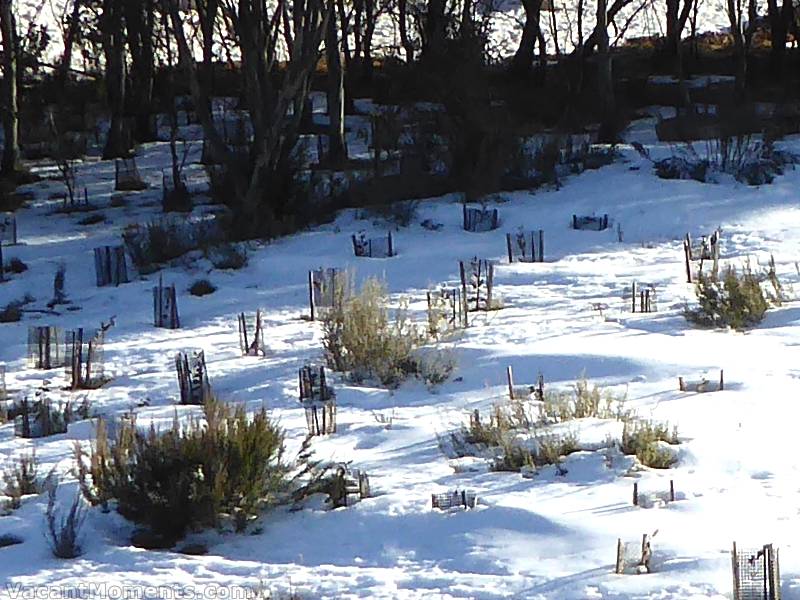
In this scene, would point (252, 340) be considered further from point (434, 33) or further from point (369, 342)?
point (434, 33)

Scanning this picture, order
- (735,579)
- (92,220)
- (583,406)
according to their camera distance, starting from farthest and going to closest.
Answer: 1. (92,220)
2. (583,406)
3. (735,579)

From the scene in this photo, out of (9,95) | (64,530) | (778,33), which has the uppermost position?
(778,33)

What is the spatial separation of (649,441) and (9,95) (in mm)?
12479

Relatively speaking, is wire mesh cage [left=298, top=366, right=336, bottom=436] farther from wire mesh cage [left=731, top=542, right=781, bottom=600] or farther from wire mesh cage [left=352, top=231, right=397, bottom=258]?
wire mesh cage [left=352, top=231, right=397, bottom=258]

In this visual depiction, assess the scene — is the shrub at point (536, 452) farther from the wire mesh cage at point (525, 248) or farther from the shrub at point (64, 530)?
the wire mesh cage at point (525, 248)

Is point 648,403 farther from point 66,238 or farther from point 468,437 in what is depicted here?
point 66,238

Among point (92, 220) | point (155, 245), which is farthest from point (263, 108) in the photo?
point (92, 220)

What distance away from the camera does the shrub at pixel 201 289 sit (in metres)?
10.3

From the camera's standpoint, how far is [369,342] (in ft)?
24.0

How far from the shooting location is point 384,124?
1553 cm

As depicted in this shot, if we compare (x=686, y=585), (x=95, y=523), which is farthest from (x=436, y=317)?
(x=686, y=585)

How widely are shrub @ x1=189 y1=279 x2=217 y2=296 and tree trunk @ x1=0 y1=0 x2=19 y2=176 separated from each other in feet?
21.1

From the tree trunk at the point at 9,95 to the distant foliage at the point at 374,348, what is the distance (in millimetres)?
9360

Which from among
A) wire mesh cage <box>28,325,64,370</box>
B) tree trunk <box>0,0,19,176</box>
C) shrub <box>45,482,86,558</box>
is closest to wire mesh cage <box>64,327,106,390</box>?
wire mesh cage <box>28,325,64,370</box>
